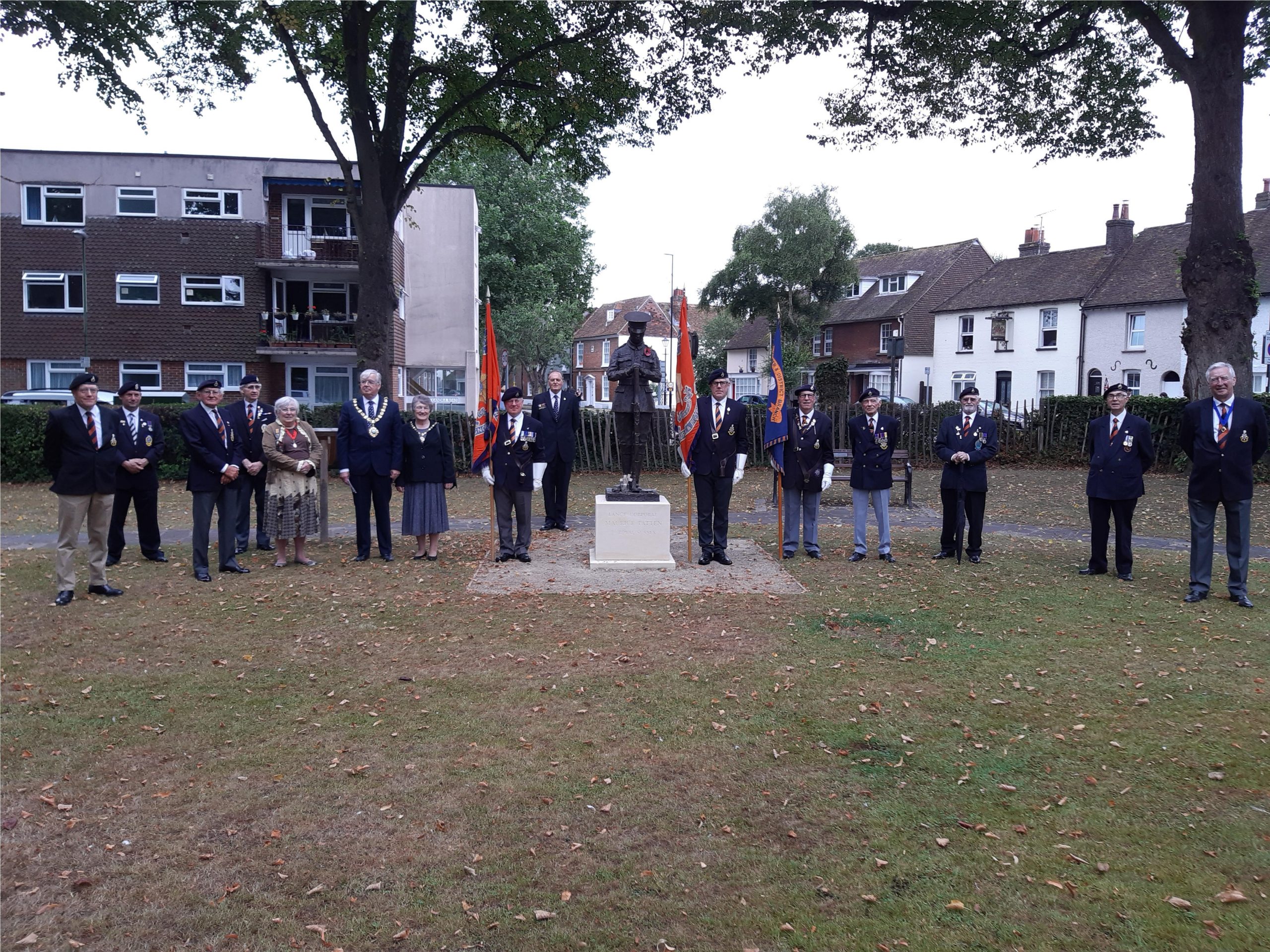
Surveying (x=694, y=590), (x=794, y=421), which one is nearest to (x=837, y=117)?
(x=794, y=421)

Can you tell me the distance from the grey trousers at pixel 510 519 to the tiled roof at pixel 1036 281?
126ft

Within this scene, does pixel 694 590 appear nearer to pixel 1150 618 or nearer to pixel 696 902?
pixel 1150 618

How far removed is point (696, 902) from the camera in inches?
159

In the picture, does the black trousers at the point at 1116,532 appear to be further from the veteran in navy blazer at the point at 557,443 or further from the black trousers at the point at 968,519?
the veteran in navy blazer at the point at 557,443

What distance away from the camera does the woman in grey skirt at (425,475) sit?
470 inches

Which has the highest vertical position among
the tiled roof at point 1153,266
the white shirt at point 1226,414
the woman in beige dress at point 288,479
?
the tiled roof at point 1153,266

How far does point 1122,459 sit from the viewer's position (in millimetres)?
11023

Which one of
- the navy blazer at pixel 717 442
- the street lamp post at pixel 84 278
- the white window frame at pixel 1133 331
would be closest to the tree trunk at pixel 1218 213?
the navy blazer at pixel 717 442

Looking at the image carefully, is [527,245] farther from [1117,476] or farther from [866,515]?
[1117,476]

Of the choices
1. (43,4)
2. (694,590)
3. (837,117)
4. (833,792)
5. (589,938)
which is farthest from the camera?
(837,117)

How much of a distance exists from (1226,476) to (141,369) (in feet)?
115

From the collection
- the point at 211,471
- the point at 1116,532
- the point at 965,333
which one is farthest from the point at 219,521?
the point at 965,333

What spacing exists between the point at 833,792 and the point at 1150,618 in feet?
17.5

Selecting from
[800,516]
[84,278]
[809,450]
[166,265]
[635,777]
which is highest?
[166,265]
